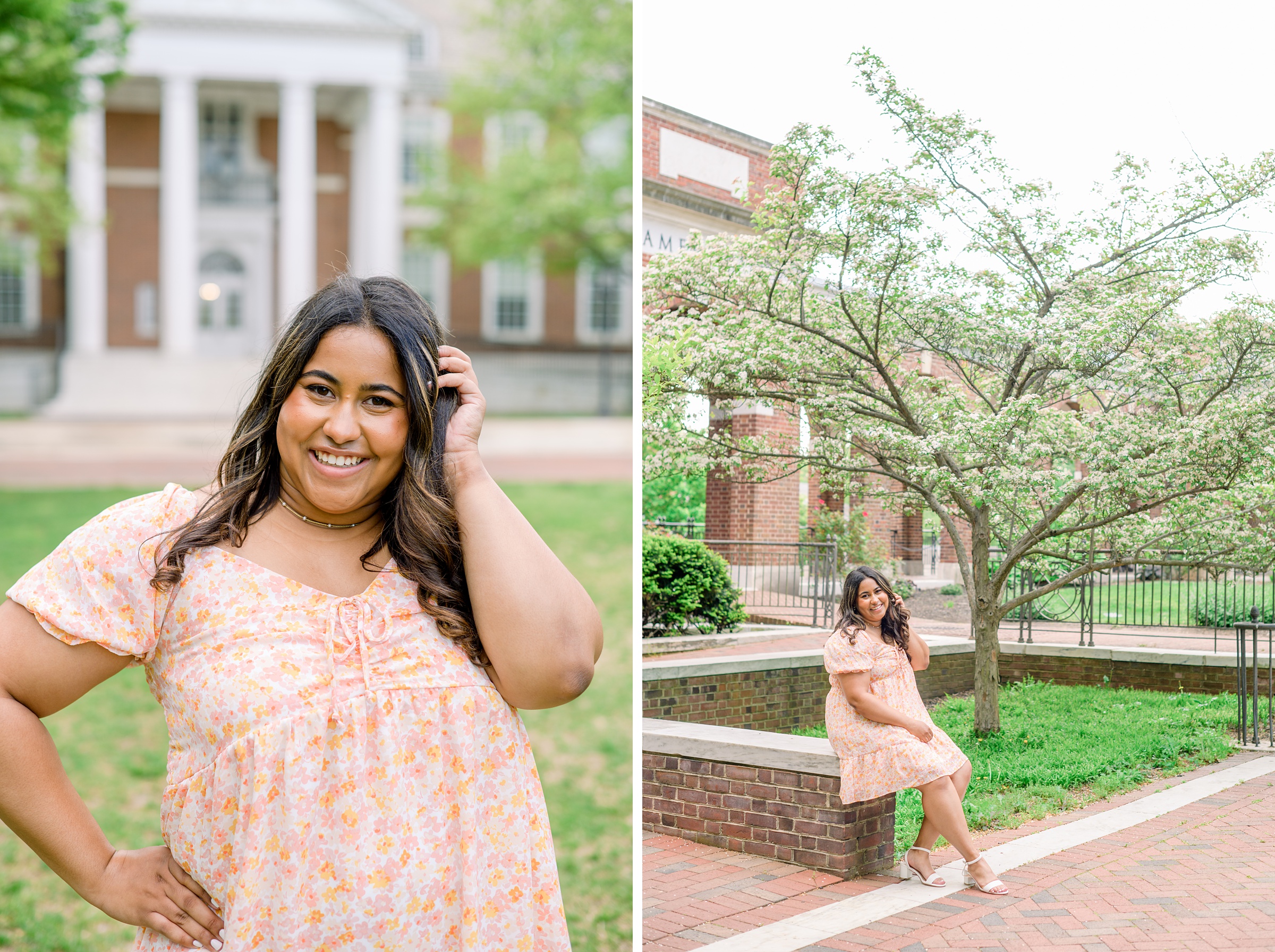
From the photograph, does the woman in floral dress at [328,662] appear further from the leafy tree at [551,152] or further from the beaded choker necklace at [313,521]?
the leafy tree at [551,152]

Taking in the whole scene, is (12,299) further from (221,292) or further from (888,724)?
(888,724)

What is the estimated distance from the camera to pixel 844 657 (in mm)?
3254

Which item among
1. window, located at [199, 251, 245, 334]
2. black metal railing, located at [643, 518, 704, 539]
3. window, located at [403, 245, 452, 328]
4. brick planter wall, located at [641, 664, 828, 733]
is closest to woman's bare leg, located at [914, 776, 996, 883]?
brick planter wall, located at [641, 664, 828, 733]

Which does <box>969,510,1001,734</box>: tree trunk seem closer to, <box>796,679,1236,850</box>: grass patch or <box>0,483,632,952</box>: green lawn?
<box>796,679,1236,850</box>: grass patch

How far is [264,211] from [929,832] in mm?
29111

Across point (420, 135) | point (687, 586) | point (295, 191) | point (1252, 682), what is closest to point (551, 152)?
point (295, 191)

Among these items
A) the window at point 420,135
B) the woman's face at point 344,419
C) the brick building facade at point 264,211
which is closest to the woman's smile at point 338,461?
the woman's face at point 344,419

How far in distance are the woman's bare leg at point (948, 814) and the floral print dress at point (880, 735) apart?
0.02 metres

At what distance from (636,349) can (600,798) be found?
304cm

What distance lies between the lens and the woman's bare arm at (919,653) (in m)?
3.23

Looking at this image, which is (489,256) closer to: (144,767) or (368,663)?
(144,767)

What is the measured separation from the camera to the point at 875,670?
3.24 metres

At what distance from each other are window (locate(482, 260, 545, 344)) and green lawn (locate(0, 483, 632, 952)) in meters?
19.3

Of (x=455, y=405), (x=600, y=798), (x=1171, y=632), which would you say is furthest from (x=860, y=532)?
(x=600, y=798)
